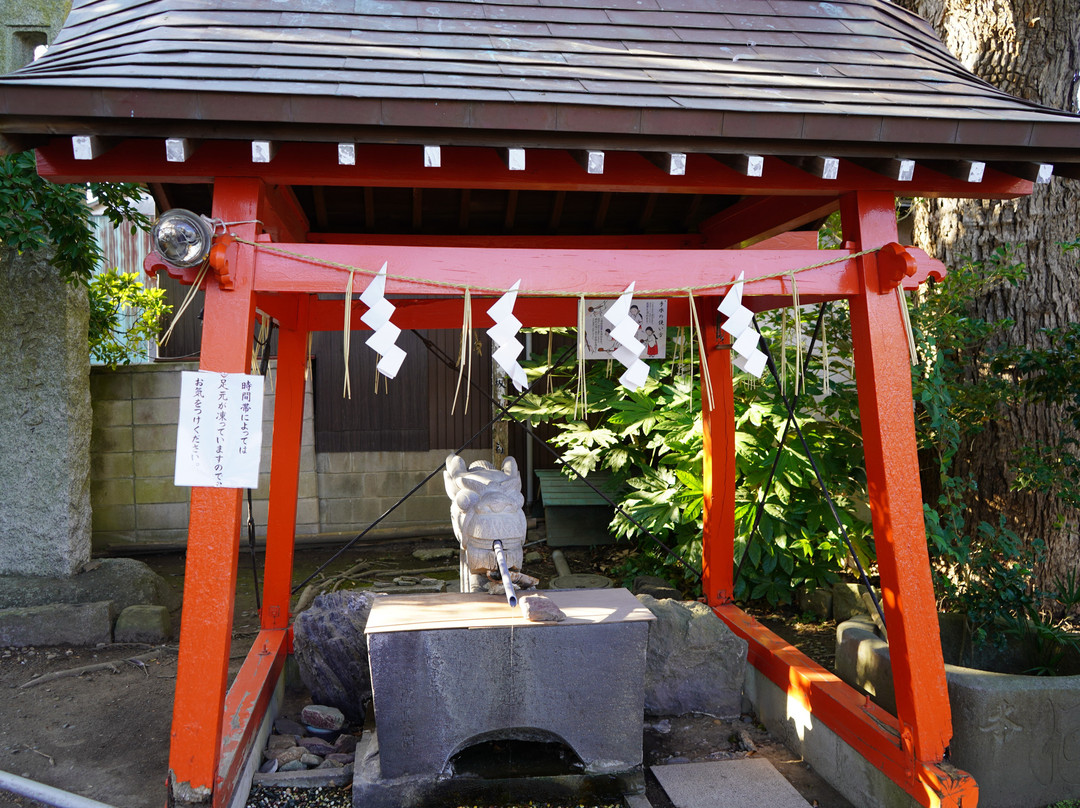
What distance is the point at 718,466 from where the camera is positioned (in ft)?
16.2

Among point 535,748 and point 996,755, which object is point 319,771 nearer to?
point 535,748

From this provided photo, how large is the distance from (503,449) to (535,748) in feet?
17.1

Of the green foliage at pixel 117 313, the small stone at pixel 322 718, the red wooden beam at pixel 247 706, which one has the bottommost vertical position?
the small stone at pixel 322 718

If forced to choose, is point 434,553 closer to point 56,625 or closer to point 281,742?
point 56,625

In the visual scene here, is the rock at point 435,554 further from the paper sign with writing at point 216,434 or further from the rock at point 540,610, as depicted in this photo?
the paper sign with writing at point 216,434

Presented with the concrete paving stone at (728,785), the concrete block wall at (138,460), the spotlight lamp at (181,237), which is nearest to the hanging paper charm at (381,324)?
the spotlight lamp at (181,237)

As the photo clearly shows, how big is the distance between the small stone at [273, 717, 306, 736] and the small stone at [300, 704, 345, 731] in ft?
0.17

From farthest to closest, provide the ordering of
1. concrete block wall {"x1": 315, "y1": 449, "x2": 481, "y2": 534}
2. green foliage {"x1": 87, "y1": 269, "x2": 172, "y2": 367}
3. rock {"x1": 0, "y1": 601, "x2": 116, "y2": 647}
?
concrete block wall {"x1": 315, "y1": 449, "x2": 481, "y2": 534} → green foliage {"x1": 87, "y1": 269, "x2": 172, "y2": 367} → rock {"x1": 0, "y1": 601, "x2": 116, "y2": 647}

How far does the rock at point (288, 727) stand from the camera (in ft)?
13.4

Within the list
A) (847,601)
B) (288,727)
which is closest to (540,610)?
(288,727)

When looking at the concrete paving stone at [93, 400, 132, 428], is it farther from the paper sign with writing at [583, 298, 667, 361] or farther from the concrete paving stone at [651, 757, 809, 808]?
the concrete paving stone at [651, 757, 809, 808]

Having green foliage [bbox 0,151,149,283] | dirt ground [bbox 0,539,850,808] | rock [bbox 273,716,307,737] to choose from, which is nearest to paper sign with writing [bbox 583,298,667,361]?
dirt ground [bbox 0,539,850,808]

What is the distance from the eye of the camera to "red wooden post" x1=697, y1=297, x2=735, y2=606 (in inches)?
194

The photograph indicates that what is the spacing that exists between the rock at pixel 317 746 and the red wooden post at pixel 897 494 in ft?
9.22
